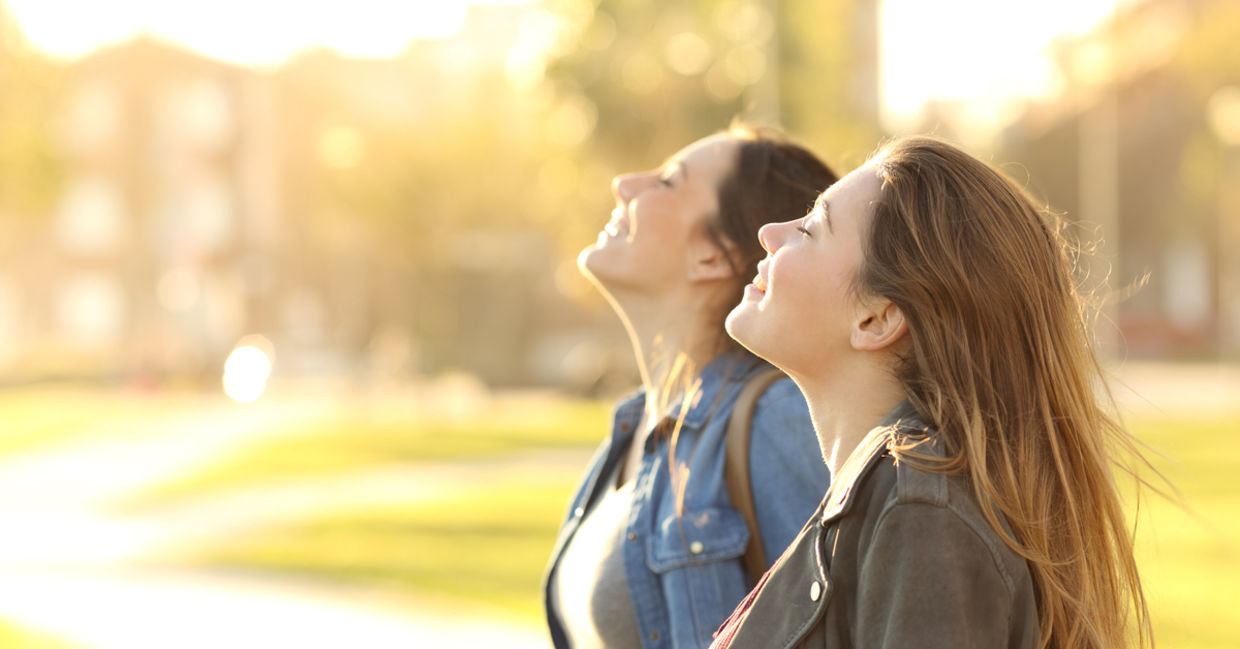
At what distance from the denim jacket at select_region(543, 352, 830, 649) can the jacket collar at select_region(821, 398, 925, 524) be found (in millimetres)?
594

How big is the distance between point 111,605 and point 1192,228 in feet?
145

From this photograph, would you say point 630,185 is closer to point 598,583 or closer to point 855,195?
point 598,583

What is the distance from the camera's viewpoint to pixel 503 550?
35.6 ft

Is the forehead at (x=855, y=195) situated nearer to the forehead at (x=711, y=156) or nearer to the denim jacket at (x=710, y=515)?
the denim jacket at (x=710, y=515)

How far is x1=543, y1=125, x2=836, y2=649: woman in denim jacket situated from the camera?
99.8 inches

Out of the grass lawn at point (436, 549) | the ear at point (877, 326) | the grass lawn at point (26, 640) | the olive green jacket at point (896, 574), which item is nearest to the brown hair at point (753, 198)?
the ear at point (877, 326)

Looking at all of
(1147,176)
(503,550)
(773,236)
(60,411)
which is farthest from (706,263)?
(1147,176)

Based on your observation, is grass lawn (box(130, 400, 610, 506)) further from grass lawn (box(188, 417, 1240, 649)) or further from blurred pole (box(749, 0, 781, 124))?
blurred pole (box(749, 0, 781, 124))

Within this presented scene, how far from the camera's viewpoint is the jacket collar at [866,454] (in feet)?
5.65

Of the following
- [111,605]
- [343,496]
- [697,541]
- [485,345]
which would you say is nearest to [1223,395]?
[485,345]

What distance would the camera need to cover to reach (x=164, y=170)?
200 ft

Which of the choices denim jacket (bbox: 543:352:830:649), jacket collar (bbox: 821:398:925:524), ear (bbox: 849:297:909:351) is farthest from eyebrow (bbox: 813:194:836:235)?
denim jacket (bbox: 543:352:830:649)

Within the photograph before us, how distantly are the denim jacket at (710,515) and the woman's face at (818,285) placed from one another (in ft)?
1.82

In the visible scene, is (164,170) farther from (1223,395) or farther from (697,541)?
(697,541)
